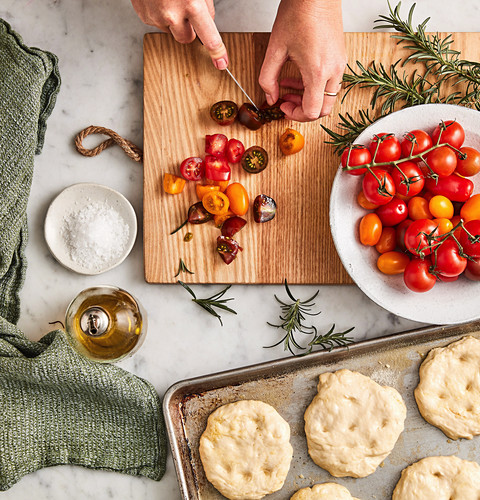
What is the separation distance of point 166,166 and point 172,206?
10cm

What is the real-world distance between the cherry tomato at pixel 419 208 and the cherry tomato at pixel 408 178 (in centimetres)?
2

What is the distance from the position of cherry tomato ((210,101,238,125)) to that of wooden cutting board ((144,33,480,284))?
1.1 inches

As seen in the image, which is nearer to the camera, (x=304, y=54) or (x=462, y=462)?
(x=304, y=54)

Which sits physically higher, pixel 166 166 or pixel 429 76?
pixel 429 76

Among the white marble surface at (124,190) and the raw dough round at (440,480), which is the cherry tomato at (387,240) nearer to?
the white marble surface at (124,190)

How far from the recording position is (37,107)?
133 centimetres

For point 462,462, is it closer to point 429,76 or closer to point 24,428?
point 429,76

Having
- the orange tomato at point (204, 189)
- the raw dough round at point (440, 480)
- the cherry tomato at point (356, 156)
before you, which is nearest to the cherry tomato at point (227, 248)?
the orange tomato at point (204, 189)

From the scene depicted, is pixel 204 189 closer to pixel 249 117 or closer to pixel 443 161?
A: pixel 249 117

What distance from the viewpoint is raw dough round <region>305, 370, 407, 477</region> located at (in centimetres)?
134

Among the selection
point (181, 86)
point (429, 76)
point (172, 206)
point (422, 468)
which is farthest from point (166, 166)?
point (422, 468)

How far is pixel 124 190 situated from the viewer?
1428 millimetres

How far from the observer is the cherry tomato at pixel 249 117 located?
134 cm

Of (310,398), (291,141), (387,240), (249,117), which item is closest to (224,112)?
(249,117)
